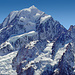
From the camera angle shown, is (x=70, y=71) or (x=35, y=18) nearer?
(x=70, y=71)

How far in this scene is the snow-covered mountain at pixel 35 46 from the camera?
9912 cm

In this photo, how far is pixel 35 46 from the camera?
368 ft

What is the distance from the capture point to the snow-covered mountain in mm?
99125

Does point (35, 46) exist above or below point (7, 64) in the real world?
above

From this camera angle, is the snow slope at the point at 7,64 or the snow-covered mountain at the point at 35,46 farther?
the snow slope at the point at 7,64

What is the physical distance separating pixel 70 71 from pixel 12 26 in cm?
7208

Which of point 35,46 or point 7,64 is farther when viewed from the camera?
point 35,46

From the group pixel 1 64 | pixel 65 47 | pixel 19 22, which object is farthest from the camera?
pixel 19 22

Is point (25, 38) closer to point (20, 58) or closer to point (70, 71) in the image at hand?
point (20, 58)

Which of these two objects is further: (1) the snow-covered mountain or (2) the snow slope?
(2) the snow slope

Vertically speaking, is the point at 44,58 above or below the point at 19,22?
below

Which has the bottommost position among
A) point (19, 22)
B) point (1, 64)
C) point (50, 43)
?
point (1, 64)

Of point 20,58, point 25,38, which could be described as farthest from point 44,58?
point 25,38

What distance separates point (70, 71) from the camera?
98375 mm
